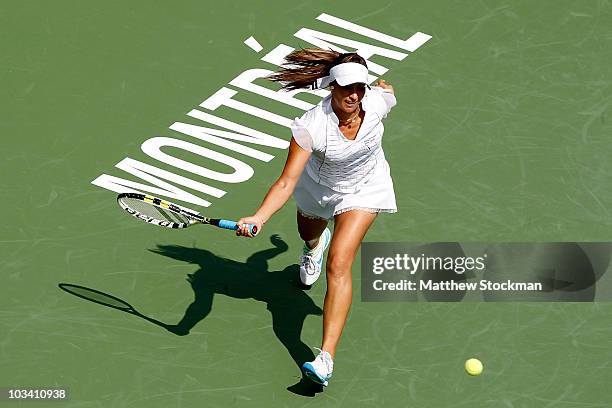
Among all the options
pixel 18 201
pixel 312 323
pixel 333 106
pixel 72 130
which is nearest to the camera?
pixel 333 106

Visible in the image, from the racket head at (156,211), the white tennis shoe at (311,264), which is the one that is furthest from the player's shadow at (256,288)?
the racket head at (156,211)

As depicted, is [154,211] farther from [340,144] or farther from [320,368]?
[320,368]

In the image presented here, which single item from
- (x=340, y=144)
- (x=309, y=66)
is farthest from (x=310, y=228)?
(x=309, y=66)

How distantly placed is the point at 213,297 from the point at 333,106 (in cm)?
214

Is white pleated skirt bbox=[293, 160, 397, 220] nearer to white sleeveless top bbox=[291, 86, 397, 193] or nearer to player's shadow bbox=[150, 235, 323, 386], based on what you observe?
white sleeveless top bbox=[291, 86, 397, 193]

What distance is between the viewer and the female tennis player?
12.5m

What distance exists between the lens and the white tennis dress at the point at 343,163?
12633 mm

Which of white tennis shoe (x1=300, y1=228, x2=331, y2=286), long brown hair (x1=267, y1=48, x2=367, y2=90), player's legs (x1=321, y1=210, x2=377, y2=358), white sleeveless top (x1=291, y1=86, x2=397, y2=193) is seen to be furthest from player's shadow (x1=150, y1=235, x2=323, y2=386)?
long brown hair (x1=267, y1=48, x2=367, y2=90)

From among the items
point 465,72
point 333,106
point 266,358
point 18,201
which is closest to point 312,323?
point 266,358

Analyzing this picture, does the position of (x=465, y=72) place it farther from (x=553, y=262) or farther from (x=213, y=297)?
(x=213, y=297)

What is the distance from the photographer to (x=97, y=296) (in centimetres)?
1371

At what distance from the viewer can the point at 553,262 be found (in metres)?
14.4

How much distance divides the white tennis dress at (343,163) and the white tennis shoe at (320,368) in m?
1.20

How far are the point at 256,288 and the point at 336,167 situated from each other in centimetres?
160
